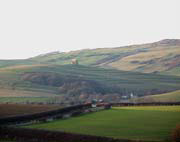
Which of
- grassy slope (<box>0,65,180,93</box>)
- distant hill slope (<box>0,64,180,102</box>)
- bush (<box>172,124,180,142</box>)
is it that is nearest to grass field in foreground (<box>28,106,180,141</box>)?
bush (<box>172,124,180,142</box>)

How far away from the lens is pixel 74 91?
14875 centimetres

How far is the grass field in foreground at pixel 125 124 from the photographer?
5132cm

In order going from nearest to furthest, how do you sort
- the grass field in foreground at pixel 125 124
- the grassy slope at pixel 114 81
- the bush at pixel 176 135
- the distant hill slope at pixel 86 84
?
the bush at pixel 176 135 → the grass field in foreground at pixel 125 124 → the distant hill slope at pixel 86 84 → the grassy slope at pixel 114 81

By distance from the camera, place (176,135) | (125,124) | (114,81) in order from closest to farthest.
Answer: (176,135)
(125,124)
(114,81)

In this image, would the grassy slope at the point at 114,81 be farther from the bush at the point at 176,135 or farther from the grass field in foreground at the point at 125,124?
the bush at the point at 176,135

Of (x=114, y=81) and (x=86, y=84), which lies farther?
(x=114, y=81)

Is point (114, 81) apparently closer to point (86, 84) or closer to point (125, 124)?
point (86, 84)

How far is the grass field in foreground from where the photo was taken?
168 ft

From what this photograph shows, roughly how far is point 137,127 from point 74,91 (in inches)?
3659

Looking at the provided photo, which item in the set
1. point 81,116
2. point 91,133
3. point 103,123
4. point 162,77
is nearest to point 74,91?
point 162,77

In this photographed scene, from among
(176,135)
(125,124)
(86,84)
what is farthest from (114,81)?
(176,135)

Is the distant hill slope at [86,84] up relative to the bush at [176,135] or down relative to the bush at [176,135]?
down

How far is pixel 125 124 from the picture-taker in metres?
59.7

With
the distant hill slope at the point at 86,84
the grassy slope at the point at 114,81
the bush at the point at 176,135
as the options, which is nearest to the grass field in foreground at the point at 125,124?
the bush at the point at 176,135
